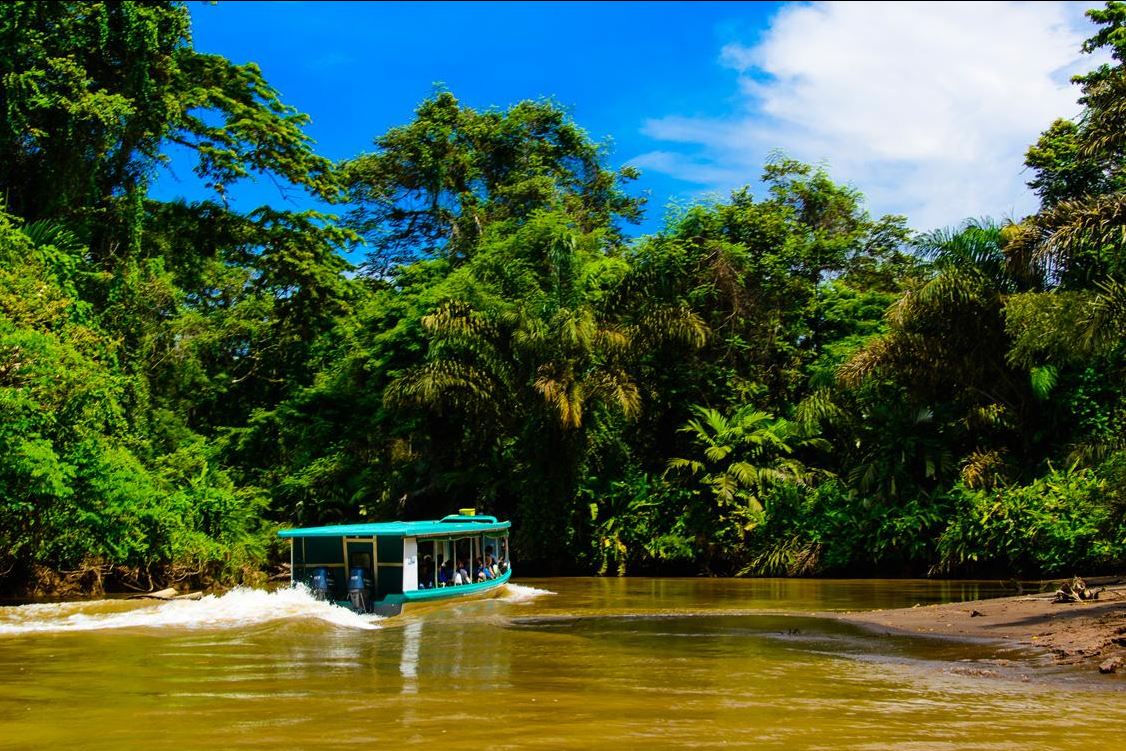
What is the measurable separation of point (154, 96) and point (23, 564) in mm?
12035

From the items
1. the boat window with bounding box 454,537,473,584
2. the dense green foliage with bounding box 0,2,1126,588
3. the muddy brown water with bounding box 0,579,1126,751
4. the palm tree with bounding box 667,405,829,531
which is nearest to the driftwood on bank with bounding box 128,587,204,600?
the dense green foliage with bounding box 0,2,1126,588

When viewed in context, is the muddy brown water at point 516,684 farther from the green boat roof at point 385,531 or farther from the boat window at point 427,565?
the boat window at point 427,565

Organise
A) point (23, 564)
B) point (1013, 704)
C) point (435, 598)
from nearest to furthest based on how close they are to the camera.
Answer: point (1013, 704), point (435, 598), point (23, 564)

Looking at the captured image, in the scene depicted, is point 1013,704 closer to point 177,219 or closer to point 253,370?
point 177,219

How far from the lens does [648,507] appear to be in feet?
97.2

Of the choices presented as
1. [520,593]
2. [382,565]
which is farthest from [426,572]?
[520,593]

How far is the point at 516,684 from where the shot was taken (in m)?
11.0

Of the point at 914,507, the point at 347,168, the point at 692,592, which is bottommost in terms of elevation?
the point at 692,592

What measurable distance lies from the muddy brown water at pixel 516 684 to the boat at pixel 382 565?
0.78m

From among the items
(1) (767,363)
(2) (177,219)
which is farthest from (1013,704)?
(2) (177,219)

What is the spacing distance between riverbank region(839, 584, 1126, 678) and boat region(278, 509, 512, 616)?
24.8 feet

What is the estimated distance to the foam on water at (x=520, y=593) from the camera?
21766 millimetres

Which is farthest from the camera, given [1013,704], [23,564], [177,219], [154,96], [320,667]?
[177,219]

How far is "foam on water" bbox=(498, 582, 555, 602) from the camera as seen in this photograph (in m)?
21.8
